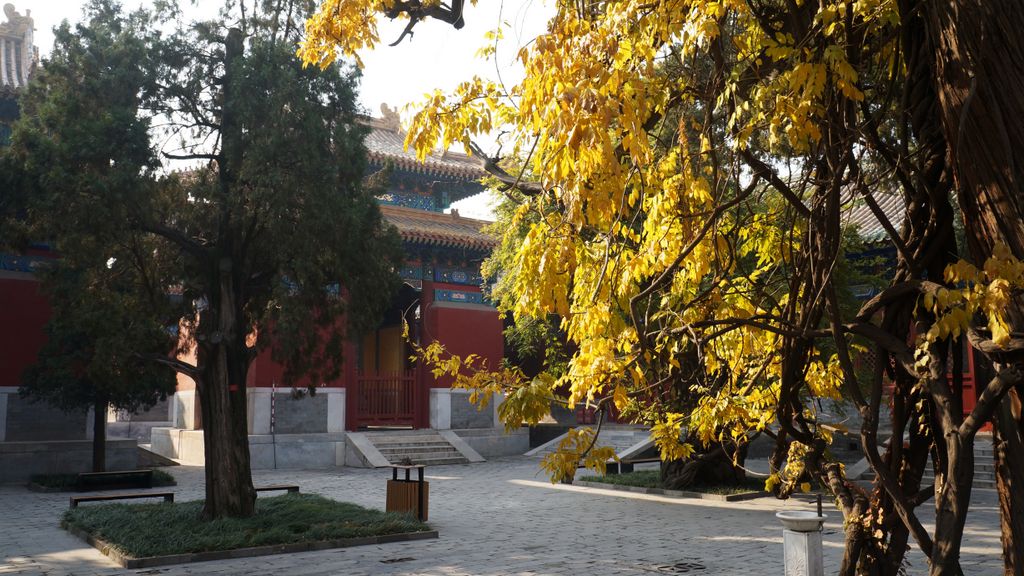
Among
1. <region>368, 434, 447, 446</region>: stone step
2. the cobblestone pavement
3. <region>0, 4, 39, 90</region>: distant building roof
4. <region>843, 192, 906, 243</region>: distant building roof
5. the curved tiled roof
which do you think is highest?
<region>0, 4, 39, 90</region>: distant building roof

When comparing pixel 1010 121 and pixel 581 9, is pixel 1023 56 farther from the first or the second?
pixel 581 9

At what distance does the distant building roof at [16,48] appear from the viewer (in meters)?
18.3

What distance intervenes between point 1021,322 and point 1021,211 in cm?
36

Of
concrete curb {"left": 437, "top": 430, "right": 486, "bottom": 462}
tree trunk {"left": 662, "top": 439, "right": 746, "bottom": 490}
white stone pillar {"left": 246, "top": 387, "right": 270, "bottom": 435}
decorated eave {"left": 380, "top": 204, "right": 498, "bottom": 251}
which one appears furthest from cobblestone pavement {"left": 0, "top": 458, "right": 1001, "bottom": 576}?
decorated eave {"left": 380, "top": 204, "right": 498, "bottom": 251}

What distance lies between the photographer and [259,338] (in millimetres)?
10125


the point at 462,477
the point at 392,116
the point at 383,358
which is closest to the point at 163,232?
the point at 462,477

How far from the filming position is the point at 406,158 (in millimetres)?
20812

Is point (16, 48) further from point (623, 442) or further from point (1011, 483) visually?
point (1011, 483)

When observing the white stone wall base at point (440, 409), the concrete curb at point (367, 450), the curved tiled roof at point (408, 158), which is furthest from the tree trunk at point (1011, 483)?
the white stone wall base at point (440, 409)

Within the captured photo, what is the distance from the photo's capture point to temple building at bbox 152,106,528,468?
17266mm

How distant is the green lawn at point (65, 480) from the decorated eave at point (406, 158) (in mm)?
8202

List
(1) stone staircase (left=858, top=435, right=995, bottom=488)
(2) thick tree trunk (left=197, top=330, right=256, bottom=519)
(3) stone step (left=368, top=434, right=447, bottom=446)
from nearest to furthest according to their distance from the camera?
(2) thick tree trunk (left=197, top=330, right=256, bottom=519) < (1) stone staircase (left=858, top=435, right=995, bottom=488) < (3) stone step (left=368, top=434, right=447, bottom=446)

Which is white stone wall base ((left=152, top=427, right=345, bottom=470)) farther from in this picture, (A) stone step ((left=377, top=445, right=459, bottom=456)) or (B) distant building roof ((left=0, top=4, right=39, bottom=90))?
(B) distant building roof ((left=0, top=4, right=39, bottom=90))

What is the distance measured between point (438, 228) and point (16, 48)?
1012cm
